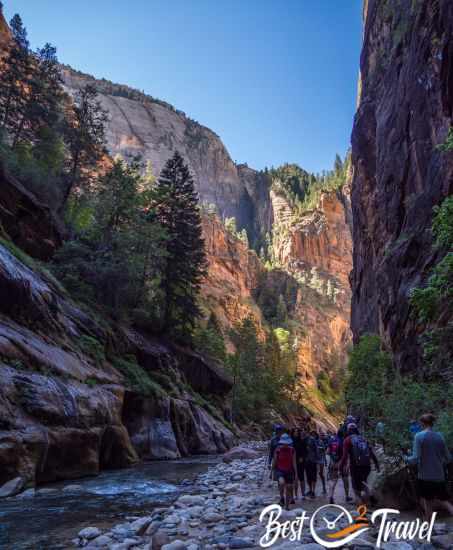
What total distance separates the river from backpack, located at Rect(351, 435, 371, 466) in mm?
5106

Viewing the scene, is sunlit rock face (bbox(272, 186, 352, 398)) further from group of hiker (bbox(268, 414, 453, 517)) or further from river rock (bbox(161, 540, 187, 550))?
river rock (bbox(161, 540, 187, 550))

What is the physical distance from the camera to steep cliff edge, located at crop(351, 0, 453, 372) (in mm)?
21766

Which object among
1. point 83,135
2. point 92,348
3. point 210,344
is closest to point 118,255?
point 92,348

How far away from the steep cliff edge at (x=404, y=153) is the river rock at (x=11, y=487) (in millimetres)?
18292

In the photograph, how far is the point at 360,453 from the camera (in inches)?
348

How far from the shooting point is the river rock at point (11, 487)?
10.1 metres

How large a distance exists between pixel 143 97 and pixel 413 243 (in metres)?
163

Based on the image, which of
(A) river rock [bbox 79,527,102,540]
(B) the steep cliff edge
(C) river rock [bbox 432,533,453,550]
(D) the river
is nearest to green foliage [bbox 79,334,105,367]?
(D) the river

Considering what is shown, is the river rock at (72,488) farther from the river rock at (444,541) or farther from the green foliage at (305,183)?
the green foliage at (305,183)

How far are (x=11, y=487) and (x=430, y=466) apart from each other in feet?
32.2

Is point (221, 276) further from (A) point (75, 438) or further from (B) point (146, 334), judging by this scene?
(A) point (75, 438)

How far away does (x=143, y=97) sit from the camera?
6437 inches

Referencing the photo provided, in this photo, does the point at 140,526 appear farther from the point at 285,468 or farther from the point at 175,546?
the point at 285,468

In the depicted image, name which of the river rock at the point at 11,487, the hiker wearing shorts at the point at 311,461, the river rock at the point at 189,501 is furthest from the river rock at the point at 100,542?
the hiker wearing shorts at the point at 311,461
